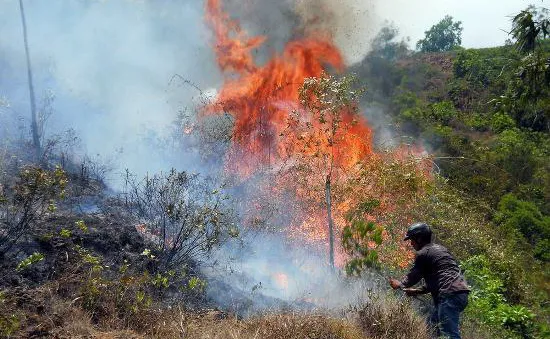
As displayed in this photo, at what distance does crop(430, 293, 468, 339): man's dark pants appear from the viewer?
232 inches

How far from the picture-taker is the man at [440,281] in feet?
19.4

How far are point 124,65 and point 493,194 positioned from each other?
21858 mm

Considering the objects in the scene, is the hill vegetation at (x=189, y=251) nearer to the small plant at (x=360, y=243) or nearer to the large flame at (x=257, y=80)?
the small plant at (x=360, y=243)

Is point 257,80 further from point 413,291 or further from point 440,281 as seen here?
point 440,281

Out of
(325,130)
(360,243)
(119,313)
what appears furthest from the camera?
(325,130)

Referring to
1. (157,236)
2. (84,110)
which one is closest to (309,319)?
A: (157,236)

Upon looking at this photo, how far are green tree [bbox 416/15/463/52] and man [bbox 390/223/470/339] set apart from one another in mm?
82061

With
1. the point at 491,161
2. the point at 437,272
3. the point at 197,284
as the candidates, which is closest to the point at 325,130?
the point at 197,284

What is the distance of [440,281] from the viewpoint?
600 centimetres

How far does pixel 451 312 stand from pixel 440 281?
1.22ft

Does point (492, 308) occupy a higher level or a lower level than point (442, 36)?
lower

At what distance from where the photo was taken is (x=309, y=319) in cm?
584

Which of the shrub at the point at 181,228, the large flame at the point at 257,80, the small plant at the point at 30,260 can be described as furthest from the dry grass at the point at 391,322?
the large flame at the point at 257,80

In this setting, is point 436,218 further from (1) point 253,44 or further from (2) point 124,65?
(2) point 124,65
